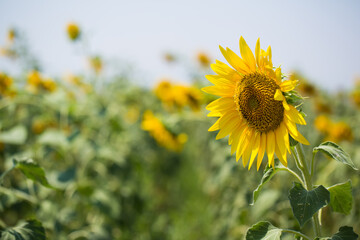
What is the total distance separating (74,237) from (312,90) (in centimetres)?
313

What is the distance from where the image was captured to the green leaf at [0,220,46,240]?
1103 millimetres

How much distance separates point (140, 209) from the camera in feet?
9.49

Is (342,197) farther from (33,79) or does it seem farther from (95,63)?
(95,63)

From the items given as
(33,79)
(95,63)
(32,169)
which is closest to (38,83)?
(33,79)

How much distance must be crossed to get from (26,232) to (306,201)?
1043 mm

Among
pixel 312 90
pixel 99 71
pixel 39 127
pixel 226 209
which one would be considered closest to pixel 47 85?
pixel 39 127

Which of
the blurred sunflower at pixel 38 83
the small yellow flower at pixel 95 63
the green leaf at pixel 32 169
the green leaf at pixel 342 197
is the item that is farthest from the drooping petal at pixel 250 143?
the small yellow flower at pixel 95 63

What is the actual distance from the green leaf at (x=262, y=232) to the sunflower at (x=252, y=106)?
0.20m

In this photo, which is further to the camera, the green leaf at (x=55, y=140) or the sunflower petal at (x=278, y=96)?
the green leaf at (x=55, y=140)

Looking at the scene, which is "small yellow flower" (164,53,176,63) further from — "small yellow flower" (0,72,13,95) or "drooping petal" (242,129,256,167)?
"drooping petal" (242,129,256,167)

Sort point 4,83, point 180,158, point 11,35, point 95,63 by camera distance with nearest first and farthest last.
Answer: point 4,83 < point 95,63 < point 11,35 < point 180,158

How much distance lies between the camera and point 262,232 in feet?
3.13

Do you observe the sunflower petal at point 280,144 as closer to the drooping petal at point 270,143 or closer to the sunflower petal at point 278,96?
the drooping petal at point 270,143

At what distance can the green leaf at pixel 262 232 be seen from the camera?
3.04ft
